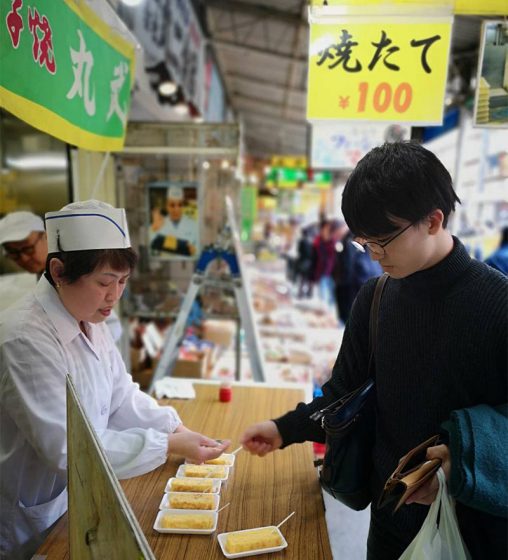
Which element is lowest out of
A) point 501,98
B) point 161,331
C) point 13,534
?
point 161,331

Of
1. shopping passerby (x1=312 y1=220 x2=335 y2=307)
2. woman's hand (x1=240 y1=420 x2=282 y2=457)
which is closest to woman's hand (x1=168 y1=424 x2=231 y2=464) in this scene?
woman's hand (x1=240 y1=420 x2=282 y2=457)

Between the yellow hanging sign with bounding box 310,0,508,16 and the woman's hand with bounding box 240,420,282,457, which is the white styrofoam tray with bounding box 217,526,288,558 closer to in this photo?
the woman's hand with bounding box 240,420,282,457

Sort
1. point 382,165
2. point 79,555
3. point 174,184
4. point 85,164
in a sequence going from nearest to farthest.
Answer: point 79,555, point 382,165, point 85,164, point 174,184

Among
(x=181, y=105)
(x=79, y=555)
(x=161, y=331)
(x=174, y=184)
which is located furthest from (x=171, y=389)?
(x=181, y=105)

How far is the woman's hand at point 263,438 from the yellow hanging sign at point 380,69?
1.48 metres

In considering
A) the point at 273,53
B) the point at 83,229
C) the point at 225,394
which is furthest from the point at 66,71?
the point at 273,53

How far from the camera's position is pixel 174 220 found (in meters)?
3.96

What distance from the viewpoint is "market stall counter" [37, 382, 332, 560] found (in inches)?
52.8

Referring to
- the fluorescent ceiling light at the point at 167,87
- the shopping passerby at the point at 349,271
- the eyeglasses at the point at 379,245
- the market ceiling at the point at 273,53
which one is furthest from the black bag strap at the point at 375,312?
the market ceiling at the point at 273,53

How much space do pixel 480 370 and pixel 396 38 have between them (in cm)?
165

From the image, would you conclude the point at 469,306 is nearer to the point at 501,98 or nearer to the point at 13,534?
the point at 501,98

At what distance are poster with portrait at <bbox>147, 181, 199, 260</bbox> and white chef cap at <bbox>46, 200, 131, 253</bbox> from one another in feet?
7.88

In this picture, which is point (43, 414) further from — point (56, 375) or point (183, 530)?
point (183, 530)

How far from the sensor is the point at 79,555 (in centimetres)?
105
